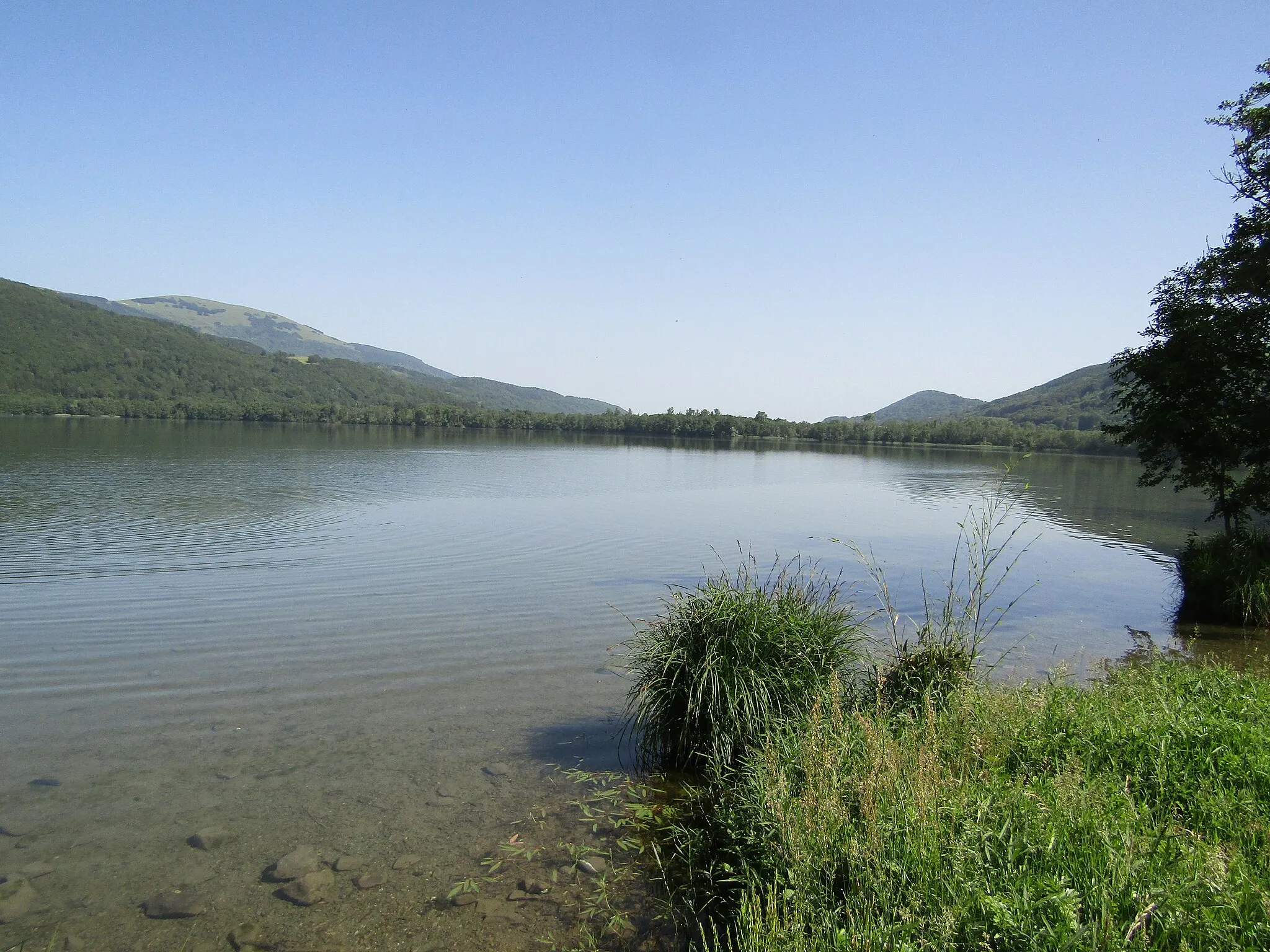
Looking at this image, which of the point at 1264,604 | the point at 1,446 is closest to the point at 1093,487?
the point at 1264,604

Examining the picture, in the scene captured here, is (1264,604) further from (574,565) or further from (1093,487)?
(1093,487)

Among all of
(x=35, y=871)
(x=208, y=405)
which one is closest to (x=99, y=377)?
(x=208, y=405)

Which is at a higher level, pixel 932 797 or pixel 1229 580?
pixel 932 797

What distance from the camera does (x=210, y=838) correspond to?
6.54m

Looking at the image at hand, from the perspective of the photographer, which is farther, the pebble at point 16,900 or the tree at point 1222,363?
the tree at point 1222,363

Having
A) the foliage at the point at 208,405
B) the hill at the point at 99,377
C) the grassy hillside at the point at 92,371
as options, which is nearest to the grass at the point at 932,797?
the foliage at the point at 208,405

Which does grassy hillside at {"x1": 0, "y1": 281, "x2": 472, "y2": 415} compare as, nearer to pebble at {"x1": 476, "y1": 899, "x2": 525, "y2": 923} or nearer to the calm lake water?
the calm lake water

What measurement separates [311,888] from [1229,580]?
1969 cm

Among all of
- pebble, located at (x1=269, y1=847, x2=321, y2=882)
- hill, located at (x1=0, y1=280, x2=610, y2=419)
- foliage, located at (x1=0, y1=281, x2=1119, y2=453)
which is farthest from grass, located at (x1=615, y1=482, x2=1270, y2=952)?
hill, located at (x1=0, y1=280, x2=610, y2=419)

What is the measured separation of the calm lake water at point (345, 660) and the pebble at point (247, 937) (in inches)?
3.9

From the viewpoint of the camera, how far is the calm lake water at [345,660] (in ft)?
19.7

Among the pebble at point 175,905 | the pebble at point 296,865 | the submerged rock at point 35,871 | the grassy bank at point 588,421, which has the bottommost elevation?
the submerged rock at point 35,871

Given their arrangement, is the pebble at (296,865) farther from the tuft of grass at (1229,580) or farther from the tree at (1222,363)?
the tree at (1222,363)

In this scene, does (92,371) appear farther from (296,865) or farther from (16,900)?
(296,865)
